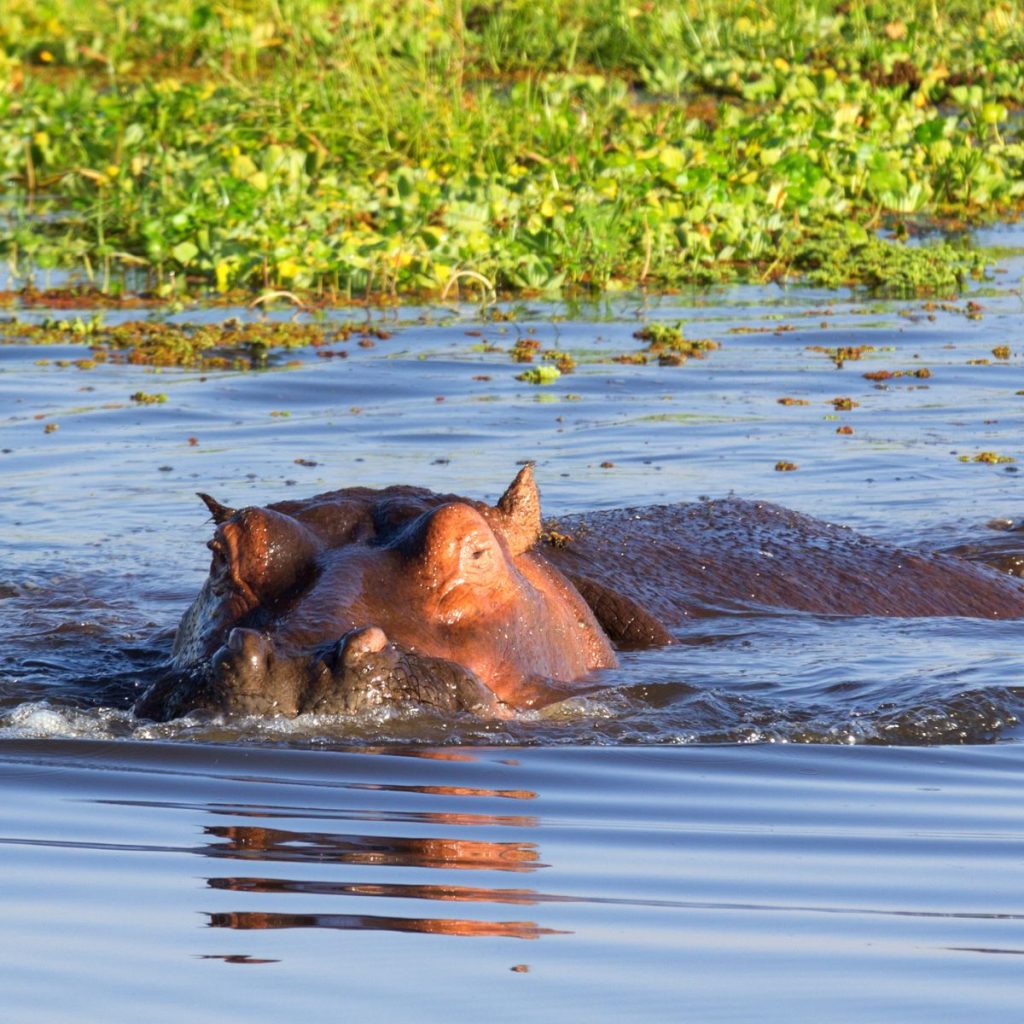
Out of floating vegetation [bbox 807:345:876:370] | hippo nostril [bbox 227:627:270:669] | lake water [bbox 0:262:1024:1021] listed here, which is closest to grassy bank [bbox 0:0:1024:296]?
floating vegetation [bbox 807:345:876:370]

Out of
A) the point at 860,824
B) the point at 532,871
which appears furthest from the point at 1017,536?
the point at 532,871

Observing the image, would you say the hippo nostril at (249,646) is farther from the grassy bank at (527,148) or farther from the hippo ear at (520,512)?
the grassy bank at (527,148)

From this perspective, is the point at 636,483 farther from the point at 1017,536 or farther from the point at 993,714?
the point at 993,714

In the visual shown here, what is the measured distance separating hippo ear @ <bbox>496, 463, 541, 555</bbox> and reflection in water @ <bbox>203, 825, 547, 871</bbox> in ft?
5.22

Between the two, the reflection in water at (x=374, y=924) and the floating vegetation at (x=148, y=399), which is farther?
the floating vegetation at (x=148, y=399)

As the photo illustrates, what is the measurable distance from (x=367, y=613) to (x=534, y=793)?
62 cm

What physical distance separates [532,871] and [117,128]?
13.1 m

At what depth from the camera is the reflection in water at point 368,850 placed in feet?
13.0

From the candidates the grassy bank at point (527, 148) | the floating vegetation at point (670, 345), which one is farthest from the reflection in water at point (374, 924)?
the grassy bank at point (527, 148)

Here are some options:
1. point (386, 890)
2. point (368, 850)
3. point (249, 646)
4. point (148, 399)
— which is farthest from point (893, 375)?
point (386, 890)

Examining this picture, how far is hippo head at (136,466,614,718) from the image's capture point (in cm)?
468

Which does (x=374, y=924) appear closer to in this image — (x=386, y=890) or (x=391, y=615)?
(x=386, y=890)

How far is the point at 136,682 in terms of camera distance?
6152 millimetres

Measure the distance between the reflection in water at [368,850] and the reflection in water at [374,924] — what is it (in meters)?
0.37
